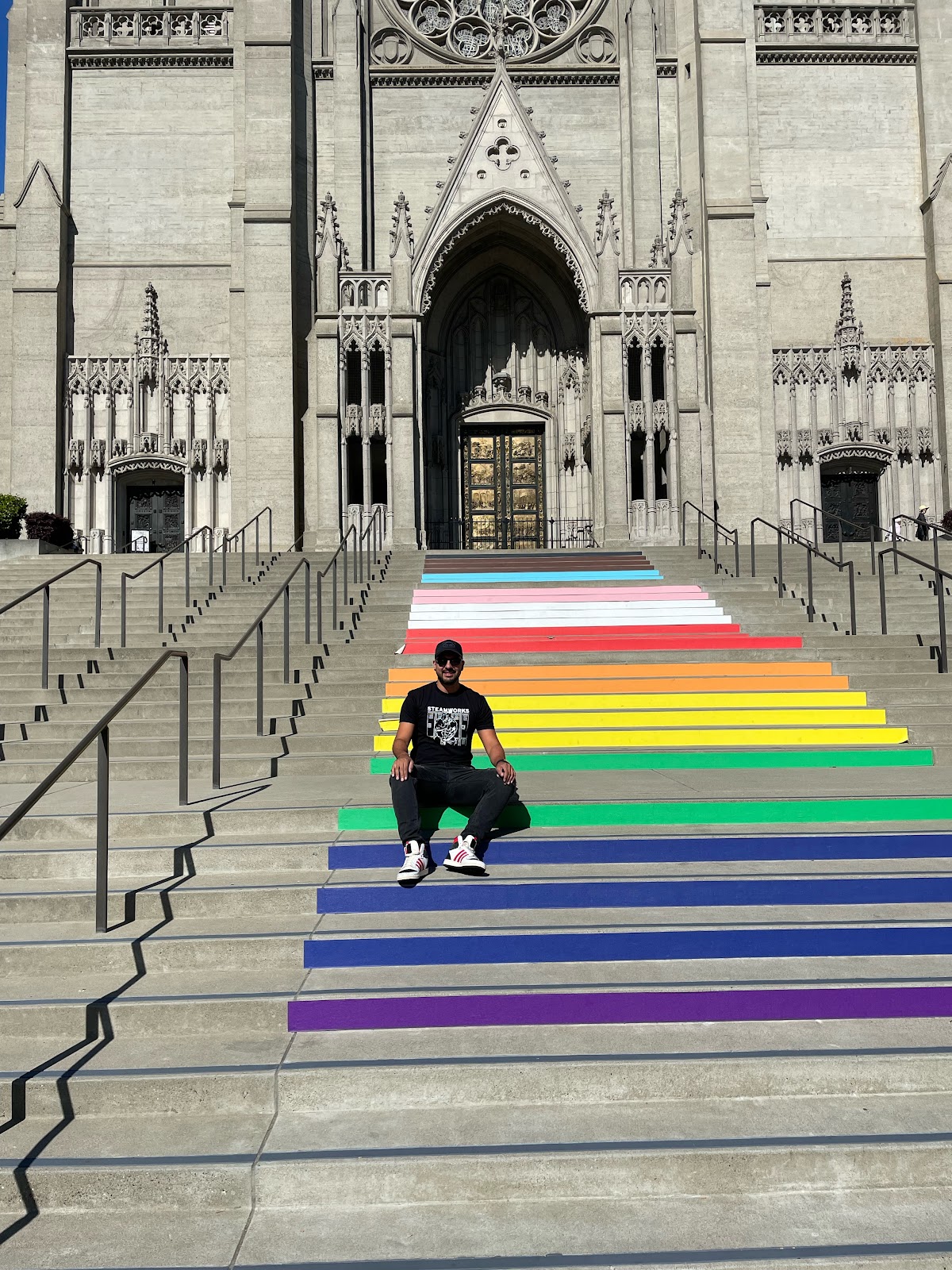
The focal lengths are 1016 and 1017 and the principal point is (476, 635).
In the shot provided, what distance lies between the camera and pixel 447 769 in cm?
611

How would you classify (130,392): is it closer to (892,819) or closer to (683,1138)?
(892,819)

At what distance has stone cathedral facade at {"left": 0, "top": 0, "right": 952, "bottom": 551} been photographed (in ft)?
74.3

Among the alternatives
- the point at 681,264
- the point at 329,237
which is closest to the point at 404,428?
the point at 329,237

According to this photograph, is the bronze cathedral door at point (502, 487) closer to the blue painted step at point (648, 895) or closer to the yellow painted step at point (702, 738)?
the yellow painted step at point (702, 738)

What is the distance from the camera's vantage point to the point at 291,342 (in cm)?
2314

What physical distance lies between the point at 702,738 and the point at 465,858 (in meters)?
4.26

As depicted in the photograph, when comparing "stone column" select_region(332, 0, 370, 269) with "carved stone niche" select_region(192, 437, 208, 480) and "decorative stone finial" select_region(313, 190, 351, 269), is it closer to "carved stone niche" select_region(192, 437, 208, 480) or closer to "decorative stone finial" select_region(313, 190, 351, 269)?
"decorative stone finial" select_region(313, 190, 351, 269)

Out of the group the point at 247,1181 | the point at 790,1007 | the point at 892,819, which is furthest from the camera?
the point at 892,819

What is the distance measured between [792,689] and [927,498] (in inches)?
639

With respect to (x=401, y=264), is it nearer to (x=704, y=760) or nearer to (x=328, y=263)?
(x=328, y=263)

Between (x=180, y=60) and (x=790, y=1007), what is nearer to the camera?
(x=790, y=1007)

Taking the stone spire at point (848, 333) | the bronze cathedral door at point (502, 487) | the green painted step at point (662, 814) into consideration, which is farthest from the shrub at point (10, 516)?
the stone spire at point (848, 333)

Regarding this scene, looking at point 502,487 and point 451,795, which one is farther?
point 502,487

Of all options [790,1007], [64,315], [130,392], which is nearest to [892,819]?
[790,1007]
